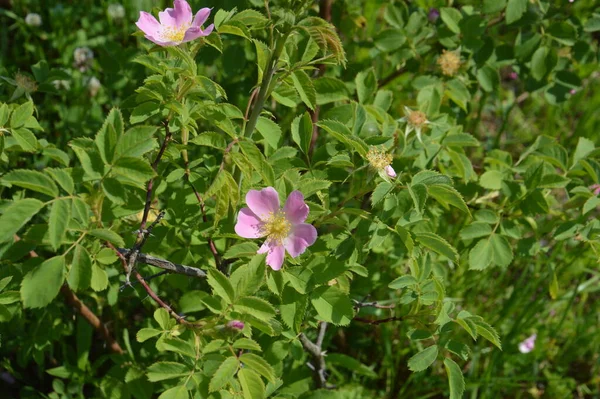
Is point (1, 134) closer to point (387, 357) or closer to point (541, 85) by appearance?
point (387, 357)

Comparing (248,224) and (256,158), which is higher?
(256,158)

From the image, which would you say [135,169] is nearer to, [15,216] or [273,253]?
[15,216]

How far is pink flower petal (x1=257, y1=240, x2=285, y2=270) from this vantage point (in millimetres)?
1312

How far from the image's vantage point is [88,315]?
6.06 ft

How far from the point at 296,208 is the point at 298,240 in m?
0.07

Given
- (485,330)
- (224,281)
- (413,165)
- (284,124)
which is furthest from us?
(284,124)

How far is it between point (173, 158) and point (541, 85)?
1408mm

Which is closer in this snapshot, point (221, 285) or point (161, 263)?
point (221, 285)

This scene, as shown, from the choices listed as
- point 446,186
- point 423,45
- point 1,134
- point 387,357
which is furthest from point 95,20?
point 446,186

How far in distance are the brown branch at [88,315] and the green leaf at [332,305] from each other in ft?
2.35

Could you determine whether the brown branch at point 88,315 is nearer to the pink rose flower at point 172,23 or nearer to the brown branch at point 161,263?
the brown branch at point 161,263

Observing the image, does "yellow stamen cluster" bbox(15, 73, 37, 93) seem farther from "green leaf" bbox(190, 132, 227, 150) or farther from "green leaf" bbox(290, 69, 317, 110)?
"green leaf" bbox(290, 69, 317, 110)

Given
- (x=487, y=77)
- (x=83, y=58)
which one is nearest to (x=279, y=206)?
(x=487, y=77)

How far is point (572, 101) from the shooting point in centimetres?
327
